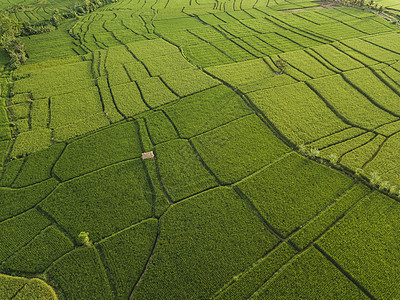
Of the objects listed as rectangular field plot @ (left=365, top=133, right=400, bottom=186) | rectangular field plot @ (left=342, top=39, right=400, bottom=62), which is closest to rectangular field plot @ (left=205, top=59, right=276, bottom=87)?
rectangular field plot @ (left=365, top=133, right=400, bottom=186)

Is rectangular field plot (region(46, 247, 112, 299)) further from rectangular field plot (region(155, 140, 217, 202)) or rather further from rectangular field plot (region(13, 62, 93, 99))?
rectangular field plot (region(13, 62, 93, 99))

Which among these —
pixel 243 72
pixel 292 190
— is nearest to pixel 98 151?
pixel 292 190

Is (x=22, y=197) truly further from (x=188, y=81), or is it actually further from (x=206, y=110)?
(x=188, y=81)

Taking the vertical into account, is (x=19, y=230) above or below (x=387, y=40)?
below

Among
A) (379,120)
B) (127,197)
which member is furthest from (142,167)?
(379,120)

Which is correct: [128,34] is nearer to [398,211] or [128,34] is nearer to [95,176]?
[95,176]

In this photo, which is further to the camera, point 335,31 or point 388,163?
point 335,31
